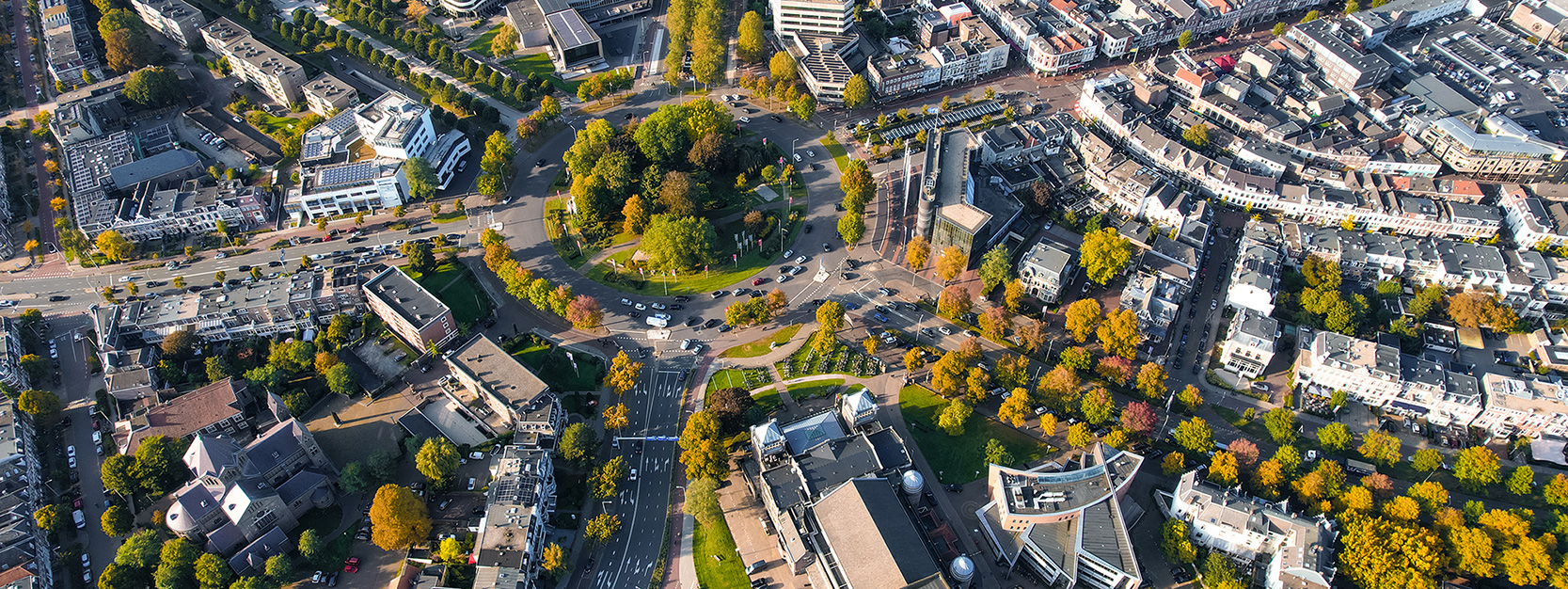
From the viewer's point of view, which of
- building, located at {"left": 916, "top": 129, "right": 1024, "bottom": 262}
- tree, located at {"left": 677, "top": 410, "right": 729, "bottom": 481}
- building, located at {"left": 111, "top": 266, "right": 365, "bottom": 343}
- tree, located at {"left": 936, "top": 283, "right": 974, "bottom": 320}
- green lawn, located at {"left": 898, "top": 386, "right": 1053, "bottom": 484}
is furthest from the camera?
building, located at {"left": 916, "top": 129, "right": 1024, "bottom": 262}

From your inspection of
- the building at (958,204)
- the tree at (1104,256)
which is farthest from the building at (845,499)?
the tree at (1104,256)

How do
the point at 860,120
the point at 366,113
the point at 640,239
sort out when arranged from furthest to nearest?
the point at 860,120 → the point at 366,113 → the point at 640,239

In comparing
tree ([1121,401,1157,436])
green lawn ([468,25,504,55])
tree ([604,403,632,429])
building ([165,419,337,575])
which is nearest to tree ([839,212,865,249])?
tree ([604,403,632,429])

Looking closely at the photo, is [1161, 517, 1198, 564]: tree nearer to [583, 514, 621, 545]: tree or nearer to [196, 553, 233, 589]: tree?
[583, 514, 621, 545]: tree

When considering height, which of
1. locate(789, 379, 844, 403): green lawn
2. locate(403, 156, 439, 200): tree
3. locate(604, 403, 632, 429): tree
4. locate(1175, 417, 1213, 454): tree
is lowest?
locate(789, 379, 844, 403): green lawn

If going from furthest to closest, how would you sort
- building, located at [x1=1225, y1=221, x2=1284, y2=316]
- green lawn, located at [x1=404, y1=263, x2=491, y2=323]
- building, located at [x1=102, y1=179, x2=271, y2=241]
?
building, located at [x1=102, y1=179, x2=271, y2=241] → green lawn, located at [x1=404, y1=263, x2=491, y2=323] → building, located at [x1=1225, y1=221, x2=1284, y2=316]

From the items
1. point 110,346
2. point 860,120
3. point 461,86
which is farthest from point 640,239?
point 110,346

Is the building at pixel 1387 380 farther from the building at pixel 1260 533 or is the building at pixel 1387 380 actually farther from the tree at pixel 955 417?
the tree at pixel 955 417

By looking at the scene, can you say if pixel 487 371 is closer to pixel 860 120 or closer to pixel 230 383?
pixel 230 383
